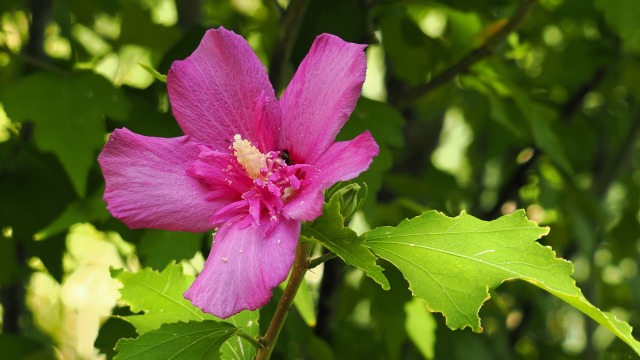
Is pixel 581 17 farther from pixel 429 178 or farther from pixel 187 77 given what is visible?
pixel 187 77

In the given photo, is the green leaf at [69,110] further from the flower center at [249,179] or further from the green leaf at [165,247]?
the flower center at [249,179]

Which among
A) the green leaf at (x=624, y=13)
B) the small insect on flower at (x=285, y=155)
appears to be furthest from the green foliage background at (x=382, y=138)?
the small insect on flower at (x=285, y=155)

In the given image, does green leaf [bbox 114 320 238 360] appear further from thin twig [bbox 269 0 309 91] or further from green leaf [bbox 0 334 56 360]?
green leaf [bbox 0 334 56 360]

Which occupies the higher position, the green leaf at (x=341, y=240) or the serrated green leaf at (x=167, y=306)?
the green leaf at (x=341, y=240)

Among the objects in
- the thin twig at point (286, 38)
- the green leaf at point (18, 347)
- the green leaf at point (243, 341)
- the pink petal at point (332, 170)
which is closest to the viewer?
the pink petal at point (332, 170)

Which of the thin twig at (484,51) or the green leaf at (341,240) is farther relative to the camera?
the thin twig at (484,51)

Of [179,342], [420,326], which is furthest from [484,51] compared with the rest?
[179,342]

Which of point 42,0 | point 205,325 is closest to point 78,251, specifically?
point 42,0
